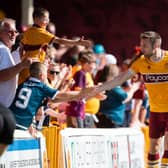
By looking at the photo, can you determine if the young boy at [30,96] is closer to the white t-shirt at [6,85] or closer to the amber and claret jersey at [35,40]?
the white t-shirt at [6,85]

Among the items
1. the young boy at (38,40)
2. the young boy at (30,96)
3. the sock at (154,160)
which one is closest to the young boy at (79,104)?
the sock at (154,160)

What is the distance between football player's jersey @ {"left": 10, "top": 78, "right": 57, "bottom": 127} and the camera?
8.03 m

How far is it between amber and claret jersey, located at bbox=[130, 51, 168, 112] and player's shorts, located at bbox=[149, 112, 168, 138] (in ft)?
0.40

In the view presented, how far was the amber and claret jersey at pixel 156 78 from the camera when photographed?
9758 millimetres

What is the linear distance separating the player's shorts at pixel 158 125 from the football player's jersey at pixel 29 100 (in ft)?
7.82

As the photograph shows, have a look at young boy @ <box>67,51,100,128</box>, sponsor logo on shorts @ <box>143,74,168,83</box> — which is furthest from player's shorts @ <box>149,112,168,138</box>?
young boy @ <box>67,51,100,128</box>

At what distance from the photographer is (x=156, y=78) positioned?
384 inches

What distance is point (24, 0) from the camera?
17000 mm

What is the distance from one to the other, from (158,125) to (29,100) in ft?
8.59

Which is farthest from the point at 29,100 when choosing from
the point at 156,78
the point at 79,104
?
the point at 79,104

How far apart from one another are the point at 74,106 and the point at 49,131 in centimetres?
263

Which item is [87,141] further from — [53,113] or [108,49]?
[108,49]

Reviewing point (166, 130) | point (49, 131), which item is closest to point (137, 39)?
point (166, 130)

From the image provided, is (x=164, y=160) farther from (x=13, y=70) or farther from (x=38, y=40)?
(x=13, y=70)
